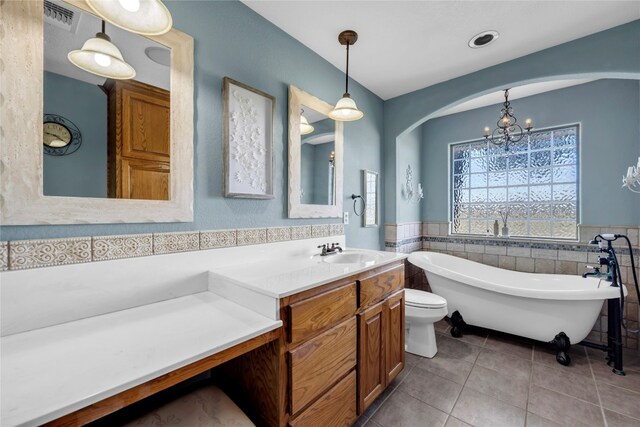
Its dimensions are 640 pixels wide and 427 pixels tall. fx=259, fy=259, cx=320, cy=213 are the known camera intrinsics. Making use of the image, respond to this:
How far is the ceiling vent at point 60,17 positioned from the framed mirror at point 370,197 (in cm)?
223

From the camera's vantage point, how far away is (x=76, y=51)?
105 cm

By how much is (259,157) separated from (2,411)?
4.66 ft

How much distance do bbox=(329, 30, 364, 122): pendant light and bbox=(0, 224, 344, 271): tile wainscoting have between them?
0.97m

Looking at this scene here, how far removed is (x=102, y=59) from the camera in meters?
1.10

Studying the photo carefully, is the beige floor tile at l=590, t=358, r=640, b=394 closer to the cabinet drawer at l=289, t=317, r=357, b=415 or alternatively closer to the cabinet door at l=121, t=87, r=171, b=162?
the cabinet drawer at l=289, t=317, r=357, b=415

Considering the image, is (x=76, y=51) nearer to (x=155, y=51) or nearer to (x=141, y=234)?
(x=155, y=51)

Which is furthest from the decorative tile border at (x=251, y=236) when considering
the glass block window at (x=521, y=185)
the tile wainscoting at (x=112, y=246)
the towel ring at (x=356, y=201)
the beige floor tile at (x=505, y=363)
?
the glass block window at (x=521, y=185)

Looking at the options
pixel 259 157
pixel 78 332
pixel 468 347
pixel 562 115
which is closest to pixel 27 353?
pixel 78 332

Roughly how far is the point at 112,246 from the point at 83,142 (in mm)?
445

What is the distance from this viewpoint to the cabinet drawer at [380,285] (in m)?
1.51

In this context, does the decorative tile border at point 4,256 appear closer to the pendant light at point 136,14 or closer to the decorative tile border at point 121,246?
the decorative tile border at point 121,246

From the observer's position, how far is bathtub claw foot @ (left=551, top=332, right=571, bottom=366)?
6.97 feet

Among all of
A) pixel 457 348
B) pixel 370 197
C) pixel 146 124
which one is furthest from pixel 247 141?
pixel 457 348

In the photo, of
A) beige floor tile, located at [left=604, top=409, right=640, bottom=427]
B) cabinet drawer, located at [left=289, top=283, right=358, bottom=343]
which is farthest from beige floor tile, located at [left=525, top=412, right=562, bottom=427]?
A: cabinet drawer, located at [left=289, top=283, right=358, bottom=343]
